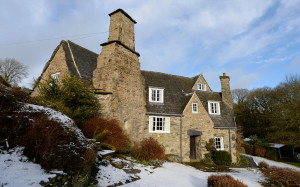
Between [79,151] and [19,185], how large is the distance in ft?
5.73

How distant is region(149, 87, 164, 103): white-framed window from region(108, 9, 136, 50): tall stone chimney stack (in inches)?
208

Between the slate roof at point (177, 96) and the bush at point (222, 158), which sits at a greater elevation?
the slate roof at point (177, 96)

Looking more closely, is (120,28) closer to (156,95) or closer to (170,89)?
(156,95)

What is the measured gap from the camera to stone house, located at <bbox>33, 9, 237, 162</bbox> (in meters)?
13.1

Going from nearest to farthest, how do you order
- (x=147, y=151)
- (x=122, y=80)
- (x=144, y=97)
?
(x=147, y=151)
(x=122, y=80)
(x=144, y=97)

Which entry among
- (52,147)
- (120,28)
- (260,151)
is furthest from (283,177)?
(260,151)

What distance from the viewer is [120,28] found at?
13984 millimetres

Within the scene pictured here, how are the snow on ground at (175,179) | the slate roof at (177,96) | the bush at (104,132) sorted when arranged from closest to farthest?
the snow on ground at (175,179) < the bush at (104,132) < the slate roof at (177,96)

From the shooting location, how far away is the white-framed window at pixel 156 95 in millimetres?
17348

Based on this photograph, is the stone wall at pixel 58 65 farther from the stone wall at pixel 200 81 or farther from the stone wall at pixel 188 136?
the stone wall at pixel 200 81

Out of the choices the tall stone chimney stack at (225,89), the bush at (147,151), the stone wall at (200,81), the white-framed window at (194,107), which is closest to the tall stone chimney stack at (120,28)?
the bush at (147,151)

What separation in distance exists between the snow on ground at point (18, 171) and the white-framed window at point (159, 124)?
12.3 m

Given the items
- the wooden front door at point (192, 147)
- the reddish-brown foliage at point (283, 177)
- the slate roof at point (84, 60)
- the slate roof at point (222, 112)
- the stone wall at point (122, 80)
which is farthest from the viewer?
the slate roof at point (222, 112)

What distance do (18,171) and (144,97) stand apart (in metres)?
12.9
